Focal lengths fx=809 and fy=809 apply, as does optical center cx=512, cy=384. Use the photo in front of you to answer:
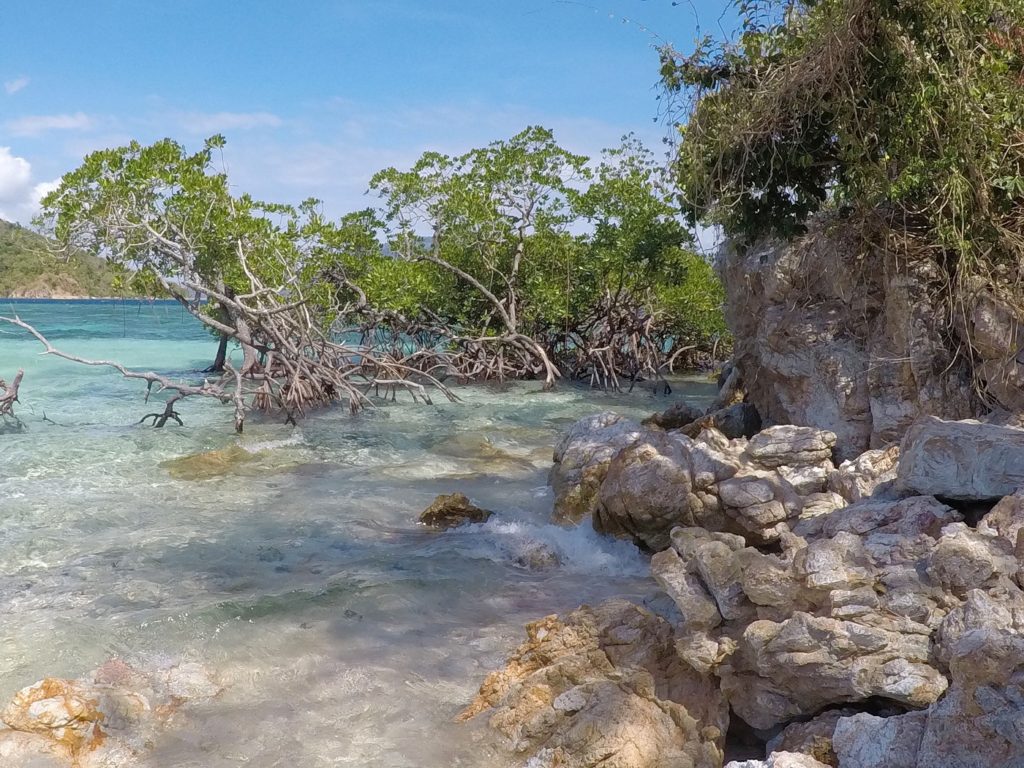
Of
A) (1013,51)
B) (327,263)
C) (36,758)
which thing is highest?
(1013,51)

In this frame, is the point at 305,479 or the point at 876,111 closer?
the point at 876,111

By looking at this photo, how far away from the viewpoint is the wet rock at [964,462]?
3850 mm

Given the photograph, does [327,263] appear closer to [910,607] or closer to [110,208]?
[110,208]

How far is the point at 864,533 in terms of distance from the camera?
151 inches

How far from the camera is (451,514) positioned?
671cm

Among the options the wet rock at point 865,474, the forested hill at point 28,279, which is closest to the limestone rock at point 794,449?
the wet rock at point 865,474

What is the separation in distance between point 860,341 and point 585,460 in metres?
2.57

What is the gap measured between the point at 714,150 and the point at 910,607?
4.08 metres

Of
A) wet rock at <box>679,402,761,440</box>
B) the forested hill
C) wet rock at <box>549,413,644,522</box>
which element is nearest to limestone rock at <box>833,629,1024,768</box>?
wet rock at <box>549,413,644,522</box>

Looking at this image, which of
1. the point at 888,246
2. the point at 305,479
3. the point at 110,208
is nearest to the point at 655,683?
the point at 888,246

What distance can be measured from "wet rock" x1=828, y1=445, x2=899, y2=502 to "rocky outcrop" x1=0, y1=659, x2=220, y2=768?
12.7 ft

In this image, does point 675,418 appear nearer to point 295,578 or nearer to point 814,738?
point 295,578

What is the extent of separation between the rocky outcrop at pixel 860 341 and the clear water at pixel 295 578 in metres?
2.44

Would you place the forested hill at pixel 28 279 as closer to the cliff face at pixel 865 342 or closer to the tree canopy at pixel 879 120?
the cliff face at pixel 865 342
